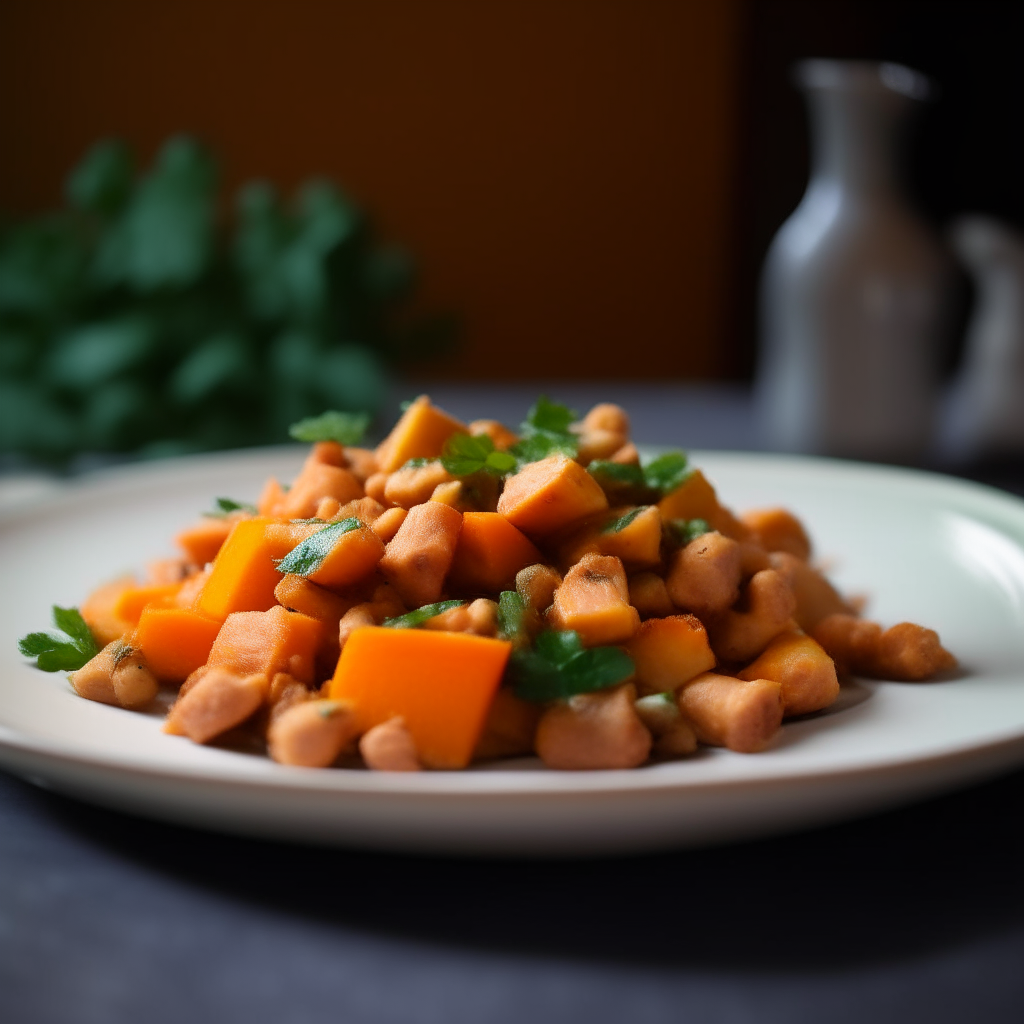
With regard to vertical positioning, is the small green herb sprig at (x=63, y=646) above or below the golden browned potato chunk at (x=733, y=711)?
below

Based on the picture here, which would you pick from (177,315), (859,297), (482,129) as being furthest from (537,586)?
(482,129)

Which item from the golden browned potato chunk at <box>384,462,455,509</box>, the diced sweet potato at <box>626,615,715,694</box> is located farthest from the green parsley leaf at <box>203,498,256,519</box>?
the diced sweet potato at <box>626,615,715,694</box>

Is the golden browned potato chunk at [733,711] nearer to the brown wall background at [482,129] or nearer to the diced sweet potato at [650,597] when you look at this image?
the diced sweet potato at [650,597]

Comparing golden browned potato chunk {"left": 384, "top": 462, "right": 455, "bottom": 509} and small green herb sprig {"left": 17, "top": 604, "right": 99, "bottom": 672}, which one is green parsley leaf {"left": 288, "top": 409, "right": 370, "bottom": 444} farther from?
small green herb sprig {"left": 17, "top": 604, "right": 99, "bottom": 672}

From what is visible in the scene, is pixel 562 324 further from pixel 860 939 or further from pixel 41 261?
pixel 860 939

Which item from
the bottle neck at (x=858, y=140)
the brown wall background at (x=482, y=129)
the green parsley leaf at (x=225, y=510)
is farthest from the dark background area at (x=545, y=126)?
the green parsley leaf at (x=225, y=510)

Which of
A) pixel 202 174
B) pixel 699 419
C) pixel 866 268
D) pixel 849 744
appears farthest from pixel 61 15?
pixel 849 744

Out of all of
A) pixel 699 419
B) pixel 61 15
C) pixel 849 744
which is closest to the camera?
pixel 849 744
